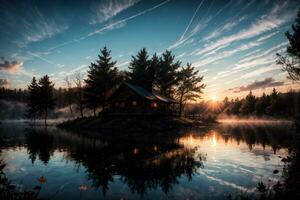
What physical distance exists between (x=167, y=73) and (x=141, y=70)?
7221 mm

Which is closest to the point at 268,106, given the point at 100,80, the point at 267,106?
the point at 267,106

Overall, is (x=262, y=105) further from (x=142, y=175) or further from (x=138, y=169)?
(x=142, y=175)

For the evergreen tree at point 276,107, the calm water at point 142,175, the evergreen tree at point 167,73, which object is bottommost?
the calm water at point 142,175

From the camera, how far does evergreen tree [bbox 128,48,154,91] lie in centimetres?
5284

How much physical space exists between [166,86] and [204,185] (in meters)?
45.8

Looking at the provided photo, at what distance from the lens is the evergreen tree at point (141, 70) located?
5284cm

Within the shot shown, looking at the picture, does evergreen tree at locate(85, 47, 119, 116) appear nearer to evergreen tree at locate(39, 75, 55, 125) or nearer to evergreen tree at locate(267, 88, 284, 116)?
evergreen tree at locate(39, 75, 55, 125)

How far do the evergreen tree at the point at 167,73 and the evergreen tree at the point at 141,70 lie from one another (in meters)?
2.54

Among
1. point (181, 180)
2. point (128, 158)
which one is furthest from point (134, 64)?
point (181, 180)

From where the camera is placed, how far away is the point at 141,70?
5322 cm

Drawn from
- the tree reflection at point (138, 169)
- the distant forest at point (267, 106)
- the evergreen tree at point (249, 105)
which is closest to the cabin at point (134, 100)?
the tree reflection at point (138, 169)

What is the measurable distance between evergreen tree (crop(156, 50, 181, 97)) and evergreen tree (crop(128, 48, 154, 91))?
2.54 meters

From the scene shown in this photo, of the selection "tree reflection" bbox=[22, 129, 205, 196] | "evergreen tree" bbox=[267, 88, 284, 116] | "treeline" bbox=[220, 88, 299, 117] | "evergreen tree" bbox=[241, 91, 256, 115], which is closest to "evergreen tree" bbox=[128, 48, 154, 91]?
"tree reflection" bbox=[22, 129, 205, 196]

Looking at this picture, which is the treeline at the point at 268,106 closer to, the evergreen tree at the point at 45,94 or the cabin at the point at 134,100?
the cabin at the point at 134,100
